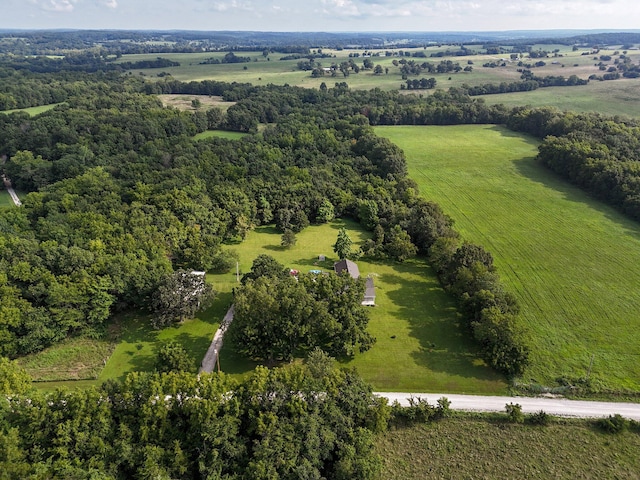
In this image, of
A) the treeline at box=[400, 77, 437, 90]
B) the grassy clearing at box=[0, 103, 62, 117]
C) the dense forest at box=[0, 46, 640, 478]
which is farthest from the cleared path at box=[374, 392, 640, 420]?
the treeline at box=[400, 77, 437, 90]

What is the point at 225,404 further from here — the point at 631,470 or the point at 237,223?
the point at 237,223

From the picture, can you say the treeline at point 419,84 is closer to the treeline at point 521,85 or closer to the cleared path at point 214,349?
the treeline at point 521,85

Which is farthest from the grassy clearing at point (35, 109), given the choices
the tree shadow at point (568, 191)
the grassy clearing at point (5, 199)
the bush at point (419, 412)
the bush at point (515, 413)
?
the bush at point (515, 413)

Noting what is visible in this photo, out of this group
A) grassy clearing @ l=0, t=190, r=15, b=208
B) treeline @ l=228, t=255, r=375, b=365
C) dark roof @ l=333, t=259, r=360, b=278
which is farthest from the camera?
grassy clearing @ l=0, t=190, r=15, b=208

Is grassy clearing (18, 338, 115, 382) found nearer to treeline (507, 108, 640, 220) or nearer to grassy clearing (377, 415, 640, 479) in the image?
grassy clearing (377, 415, 640, 479)

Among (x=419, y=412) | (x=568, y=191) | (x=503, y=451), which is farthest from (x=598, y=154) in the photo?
(x=419, y=412)

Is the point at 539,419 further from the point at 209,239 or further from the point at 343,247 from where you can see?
the point at 209,239

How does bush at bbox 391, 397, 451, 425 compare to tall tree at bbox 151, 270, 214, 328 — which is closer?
bush at bbox 391, 397, 451, 425

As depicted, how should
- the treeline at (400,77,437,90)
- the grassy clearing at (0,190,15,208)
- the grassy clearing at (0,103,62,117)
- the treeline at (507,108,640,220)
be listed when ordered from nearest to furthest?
the treeline at (507,108,640,220)
the grassy clearing at (0,190,15,208)
the grassy clearing at (0,103,62,117)
the treeline at (400,77,437,90)
